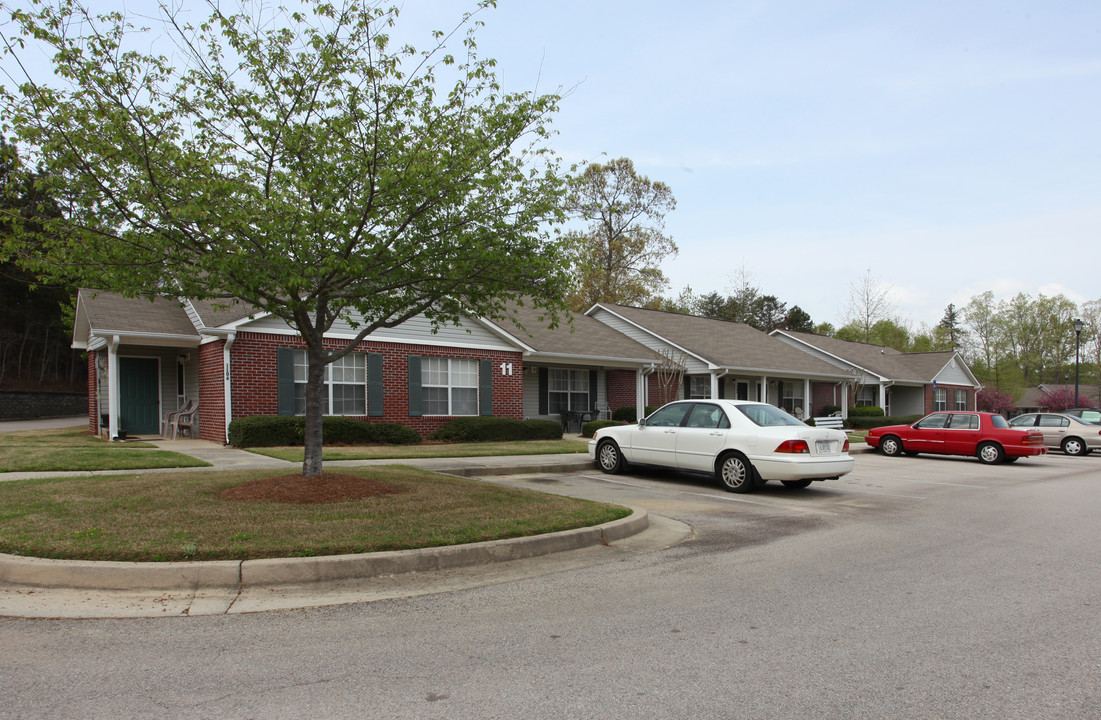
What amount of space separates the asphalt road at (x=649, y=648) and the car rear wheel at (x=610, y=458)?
6.21m

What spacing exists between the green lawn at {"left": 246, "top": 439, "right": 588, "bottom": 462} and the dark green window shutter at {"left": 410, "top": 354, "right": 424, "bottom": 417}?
61.2 inches

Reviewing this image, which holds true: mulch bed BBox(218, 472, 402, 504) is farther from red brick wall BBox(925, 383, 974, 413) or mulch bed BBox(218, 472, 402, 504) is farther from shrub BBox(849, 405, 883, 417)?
red brick wall BBox(925, 383, 974, 413)

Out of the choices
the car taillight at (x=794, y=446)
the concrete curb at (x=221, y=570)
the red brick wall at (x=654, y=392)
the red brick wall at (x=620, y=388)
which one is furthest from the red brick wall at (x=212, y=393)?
the red brick wall at (x=654, y=392)

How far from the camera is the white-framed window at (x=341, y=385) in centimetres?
1833

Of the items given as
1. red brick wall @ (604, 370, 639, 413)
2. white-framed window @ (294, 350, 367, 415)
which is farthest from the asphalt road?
red brick wall @ (604, 370, 639, 413)

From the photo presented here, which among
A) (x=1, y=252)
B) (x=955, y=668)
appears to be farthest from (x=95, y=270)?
(x=955, y=668)

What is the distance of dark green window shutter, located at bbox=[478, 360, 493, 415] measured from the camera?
853 inches

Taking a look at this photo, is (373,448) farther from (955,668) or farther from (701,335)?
(701,335)

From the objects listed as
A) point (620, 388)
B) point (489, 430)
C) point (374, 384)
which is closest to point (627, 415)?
point (620, 388)

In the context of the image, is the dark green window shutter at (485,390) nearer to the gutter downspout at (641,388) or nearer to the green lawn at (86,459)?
the gutter downspout at (641,388)

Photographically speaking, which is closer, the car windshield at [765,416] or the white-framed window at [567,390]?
the car windshield at [765,416]

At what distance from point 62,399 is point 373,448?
30.9 metres

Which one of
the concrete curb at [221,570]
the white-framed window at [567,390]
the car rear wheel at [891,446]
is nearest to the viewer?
the concrete curb at [221,570]

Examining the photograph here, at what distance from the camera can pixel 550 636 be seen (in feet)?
15.8
